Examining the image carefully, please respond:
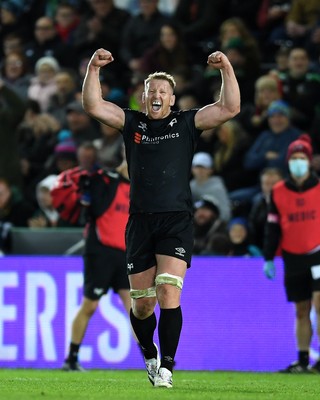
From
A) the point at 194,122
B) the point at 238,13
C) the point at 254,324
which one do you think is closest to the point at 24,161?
the point at 238,13

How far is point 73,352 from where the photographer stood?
1284 cm

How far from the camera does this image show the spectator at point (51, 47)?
20094 millimetres

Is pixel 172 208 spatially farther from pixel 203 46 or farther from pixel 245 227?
pixel 203 46

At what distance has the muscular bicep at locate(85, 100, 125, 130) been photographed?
9.46 m

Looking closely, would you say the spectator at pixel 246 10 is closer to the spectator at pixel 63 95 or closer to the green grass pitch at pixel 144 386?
the spectator at pixel 63 95

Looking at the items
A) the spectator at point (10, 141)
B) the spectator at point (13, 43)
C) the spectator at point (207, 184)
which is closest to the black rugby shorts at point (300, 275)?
the spectator at point (207, 184)

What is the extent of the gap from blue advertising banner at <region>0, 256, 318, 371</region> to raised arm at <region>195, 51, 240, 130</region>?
449 cm

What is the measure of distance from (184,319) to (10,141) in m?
4.78

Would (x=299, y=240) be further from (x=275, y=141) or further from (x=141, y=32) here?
(x=141, y=32)

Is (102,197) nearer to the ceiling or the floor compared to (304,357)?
nearer to the ceiling

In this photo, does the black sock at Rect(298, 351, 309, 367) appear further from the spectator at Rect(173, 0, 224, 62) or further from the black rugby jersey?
the spectator at Rect(173, 0, 224, 62)

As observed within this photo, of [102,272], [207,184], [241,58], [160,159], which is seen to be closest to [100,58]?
[160,159]

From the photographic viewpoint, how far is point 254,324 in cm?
1370

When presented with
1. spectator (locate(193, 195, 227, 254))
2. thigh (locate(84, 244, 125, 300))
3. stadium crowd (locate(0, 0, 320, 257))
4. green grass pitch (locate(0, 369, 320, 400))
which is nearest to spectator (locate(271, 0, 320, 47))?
stadium crowd (locate(0, 0, 320, 257))
